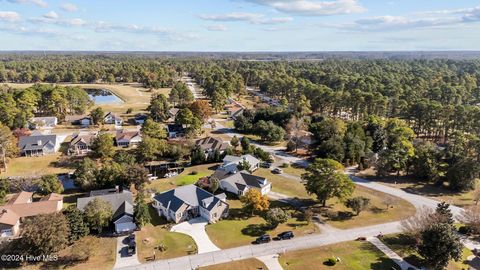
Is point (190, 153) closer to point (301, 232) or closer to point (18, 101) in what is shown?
point (301, 232)

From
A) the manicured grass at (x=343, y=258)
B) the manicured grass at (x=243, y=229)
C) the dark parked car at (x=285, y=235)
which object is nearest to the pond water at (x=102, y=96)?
the manicured grass at (x=243, y=229)

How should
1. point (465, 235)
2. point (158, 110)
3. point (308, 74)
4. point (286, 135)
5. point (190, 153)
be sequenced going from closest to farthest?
1. point (465, 235)
2. point (190, 153)
3. point (286, 135)
4. point (158, 110)
5. point (308, 74)

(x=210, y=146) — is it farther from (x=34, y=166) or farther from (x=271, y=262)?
(x=271, y=262)

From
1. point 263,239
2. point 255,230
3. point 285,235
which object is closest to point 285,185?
point 255,230

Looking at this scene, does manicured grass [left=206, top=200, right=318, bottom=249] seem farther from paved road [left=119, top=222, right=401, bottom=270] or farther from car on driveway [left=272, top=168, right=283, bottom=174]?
car on driveway [left=272, top=168, right=283, bottom=174]

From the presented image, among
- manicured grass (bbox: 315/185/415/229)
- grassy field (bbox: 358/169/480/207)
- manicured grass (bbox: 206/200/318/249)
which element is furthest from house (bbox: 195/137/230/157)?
grassy field (bbox: 358/169/480/207)

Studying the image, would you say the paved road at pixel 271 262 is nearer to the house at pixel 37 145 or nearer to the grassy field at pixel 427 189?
the grassy field at pixel 427 189

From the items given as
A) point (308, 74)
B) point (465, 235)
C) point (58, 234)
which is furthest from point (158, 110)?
point (308, 74)
